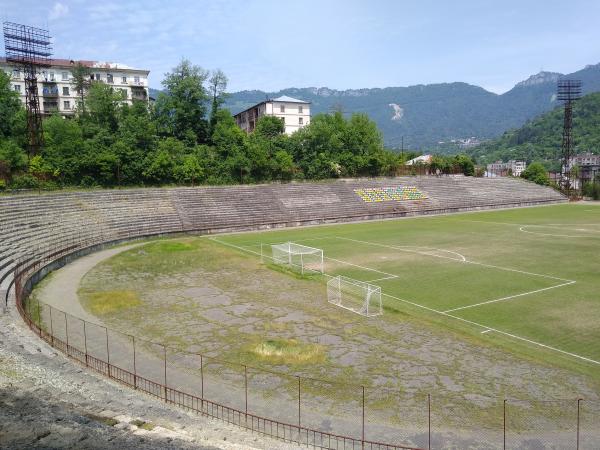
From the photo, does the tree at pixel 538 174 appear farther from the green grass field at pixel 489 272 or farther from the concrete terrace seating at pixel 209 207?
the green grass field at pixel 489 272

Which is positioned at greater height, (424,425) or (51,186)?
(51,186)

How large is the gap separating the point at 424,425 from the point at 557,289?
17.2 meters

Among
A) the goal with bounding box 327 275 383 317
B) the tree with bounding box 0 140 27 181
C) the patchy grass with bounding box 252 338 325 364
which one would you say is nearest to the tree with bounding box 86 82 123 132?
the tree with bounding box 0 140 27 181

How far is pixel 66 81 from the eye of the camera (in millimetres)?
109000

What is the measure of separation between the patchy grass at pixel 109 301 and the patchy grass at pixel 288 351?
29.1 feet

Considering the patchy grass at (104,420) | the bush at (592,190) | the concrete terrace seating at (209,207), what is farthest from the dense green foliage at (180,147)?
the patchy grass at (104,420)

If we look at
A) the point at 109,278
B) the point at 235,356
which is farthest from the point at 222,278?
the point at 235,356

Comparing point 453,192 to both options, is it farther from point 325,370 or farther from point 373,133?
point 325,370

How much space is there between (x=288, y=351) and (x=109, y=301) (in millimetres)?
11626

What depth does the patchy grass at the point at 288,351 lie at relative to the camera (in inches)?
671

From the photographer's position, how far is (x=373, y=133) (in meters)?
95.0

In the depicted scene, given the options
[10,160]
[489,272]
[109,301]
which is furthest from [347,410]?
[10,160]

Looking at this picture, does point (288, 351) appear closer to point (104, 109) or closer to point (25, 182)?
point (25, 182)

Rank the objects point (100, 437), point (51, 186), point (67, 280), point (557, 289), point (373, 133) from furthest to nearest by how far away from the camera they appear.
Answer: point (373, 133) < point (51, 186) < point (67, 280) < point (557, 289) < point (100, 437)
